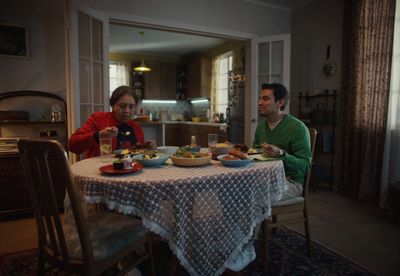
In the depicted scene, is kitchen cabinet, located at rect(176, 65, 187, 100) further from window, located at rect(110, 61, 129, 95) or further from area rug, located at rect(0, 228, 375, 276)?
area rug, located at rect(0, 228, 375, 276)

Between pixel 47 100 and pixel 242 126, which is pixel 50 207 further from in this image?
pixel 242 126

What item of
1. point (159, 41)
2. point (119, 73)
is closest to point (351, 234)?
point (159, 41)

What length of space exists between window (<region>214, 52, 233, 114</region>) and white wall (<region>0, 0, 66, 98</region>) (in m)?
3.68

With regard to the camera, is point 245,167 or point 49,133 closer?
point 245,167

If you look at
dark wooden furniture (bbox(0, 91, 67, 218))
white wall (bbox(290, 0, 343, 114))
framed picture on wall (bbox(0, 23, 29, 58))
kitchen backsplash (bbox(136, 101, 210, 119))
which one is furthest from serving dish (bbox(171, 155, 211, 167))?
kitchen backsplash (bbox(136, 101, 210, 119))

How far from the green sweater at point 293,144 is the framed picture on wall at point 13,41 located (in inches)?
110

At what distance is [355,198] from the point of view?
3.28 meters

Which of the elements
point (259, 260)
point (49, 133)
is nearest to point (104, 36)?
point (49, 133)

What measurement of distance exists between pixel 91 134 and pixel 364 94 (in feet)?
9.81

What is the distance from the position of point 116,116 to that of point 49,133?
146cm

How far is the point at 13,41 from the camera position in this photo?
2951 millimetres

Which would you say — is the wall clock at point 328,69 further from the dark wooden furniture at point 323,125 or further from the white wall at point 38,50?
the white wall at point 38,50

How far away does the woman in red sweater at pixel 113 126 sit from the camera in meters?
1.80

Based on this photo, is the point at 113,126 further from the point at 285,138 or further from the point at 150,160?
the point at 285,138
